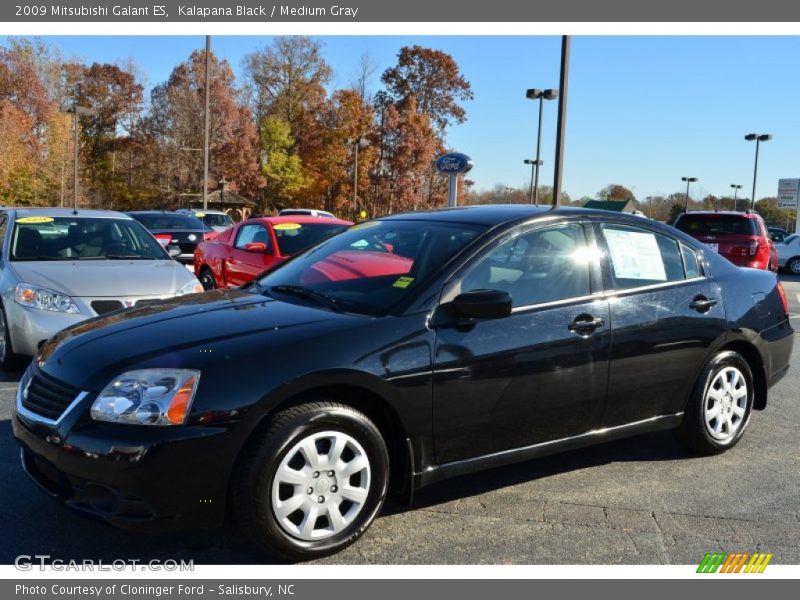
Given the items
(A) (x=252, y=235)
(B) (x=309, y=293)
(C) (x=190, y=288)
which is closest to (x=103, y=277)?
(C) (x=190, y=288)

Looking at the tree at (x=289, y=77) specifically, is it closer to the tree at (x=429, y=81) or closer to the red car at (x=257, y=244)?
the tree at (x=429, y=81)

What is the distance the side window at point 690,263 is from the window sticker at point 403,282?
1940 millimetres

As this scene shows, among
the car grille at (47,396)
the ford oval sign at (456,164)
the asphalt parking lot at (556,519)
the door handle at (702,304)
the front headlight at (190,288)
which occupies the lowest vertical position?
the asphalt parking lot at (556,519)

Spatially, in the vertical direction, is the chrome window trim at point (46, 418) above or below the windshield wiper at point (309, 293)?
below

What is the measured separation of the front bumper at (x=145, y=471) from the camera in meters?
2.97

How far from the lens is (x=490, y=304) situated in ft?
11.7

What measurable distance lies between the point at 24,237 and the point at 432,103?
5233 cm

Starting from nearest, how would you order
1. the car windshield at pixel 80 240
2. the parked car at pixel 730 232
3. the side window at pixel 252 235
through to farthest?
the car windshield at pixel 80 240 < the side window at pixel 252 235 < the parked car at pixel 730 232

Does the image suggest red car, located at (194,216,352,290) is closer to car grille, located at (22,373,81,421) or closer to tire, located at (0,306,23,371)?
tire, located at (0,306,23,371)

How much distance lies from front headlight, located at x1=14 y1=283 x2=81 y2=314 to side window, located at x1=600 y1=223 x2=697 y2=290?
4.35 m

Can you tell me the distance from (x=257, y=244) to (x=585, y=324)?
604 centimetres

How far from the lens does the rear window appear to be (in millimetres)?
14250

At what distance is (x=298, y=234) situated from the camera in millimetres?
10094

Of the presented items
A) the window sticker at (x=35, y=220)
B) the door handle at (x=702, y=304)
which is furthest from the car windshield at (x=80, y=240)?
the door handle at (x=702, y=304)
